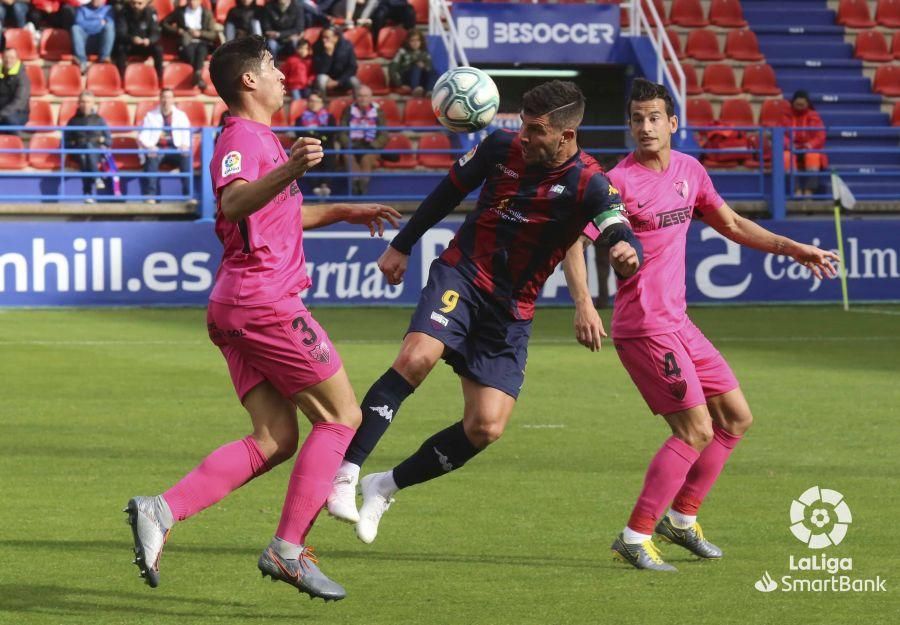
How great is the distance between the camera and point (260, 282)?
5.70m

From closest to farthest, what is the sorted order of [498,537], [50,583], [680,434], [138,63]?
[50,583] < [680,434] < [498,537] < [138,63]

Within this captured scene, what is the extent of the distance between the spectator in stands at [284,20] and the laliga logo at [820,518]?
1702cm

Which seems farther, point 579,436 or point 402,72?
point 402,72

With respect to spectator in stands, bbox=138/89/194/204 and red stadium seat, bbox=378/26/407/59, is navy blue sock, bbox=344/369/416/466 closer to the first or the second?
spectator in stands, bbox=138/89/194/204

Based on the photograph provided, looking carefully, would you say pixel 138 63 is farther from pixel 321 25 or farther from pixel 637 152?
pixel 637 152

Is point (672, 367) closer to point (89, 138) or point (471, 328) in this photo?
point (471, 328)

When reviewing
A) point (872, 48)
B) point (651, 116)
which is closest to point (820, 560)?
point (651, 116)

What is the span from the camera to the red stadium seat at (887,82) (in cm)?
2773

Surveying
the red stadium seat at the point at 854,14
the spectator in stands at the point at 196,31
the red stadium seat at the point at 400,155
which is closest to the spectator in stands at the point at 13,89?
the spectator in stands at the point at 196,31

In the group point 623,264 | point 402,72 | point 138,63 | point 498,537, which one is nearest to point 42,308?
point 138,63

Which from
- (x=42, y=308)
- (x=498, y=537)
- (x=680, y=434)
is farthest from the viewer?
(x=42, y=308)

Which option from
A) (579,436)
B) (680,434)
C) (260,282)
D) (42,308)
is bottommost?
(42,308)

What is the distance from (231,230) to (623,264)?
56.7 inches

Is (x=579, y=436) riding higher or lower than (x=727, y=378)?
lower
